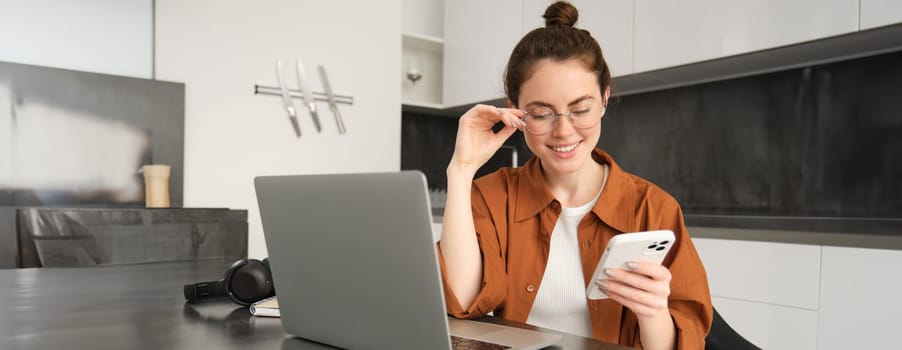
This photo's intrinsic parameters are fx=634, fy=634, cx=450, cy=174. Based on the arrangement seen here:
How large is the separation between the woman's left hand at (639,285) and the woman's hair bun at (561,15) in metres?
0.62

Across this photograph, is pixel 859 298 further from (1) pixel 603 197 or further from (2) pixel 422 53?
(2) pixel 422 53

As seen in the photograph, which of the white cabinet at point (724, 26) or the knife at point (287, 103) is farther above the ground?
the white cabinet at point (724, 26)

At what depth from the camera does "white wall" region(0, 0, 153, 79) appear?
2.26 metres

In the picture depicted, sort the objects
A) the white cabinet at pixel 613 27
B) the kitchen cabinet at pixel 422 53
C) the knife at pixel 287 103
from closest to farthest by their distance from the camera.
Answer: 1. the white cabinet at pixel 613 27
2. the knife at pixel 287 103
3. the kitchen cabinet at pixel 422 53

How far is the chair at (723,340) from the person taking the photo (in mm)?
993

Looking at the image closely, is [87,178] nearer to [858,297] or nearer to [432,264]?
[432,264]

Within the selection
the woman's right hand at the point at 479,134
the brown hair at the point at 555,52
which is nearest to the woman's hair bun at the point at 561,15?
the brown hair at the point at 555,52

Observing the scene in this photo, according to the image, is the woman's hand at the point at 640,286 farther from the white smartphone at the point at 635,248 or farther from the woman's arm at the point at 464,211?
the woman's arm at the point at 464,211

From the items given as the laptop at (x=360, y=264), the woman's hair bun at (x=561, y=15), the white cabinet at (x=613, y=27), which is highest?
the white cabinet at (x=613, y=27)

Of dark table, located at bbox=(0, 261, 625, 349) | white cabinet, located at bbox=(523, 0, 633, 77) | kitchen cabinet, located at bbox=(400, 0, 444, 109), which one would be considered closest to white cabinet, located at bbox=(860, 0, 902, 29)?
white cabinet, located at bbox=(523, 0, 633, 77)

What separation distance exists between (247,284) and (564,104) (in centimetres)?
59

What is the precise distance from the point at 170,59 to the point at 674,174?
2.15 metres

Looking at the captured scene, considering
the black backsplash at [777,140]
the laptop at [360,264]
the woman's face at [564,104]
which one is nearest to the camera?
the laptop at [360,264]

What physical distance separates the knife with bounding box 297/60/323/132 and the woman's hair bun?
1.87 metres
